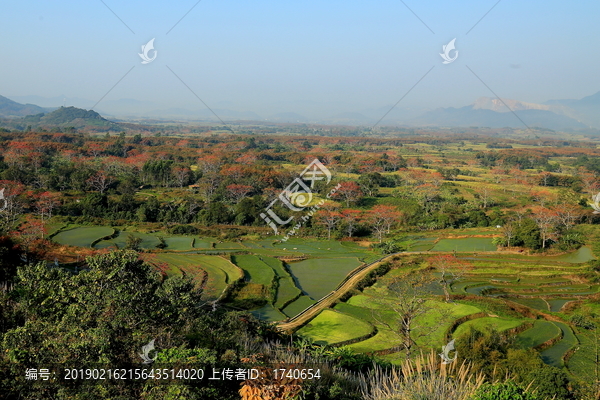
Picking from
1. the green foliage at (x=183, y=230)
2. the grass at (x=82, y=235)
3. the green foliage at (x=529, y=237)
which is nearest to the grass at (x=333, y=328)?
the grass at (x=82, y=235)

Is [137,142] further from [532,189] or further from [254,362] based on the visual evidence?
[254,362]

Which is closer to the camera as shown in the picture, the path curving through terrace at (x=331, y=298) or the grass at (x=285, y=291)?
the path curving through terrace at (x=331, y=298)

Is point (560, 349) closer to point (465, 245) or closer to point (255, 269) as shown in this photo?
point (255, 269)

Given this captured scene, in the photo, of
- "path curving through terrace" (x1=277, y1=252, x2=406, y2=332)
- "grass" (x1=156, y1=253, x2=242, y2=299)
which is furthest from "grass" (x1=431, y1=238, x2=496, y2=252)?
"grass" (x1=156, y1=253, x2=242, y2=299)

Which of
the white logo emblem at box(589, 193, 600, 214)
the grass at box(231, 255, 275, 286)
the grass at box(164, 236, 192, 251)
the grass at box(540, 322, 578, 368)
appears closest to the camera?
the grass at box(540, 322, 578, 368)

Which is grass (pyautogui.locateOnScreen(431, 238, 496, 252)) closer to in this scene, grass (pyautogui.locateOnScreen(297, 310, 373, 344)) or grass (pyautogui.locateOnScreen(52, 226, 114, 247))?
grass (pyautogui.locateOnScreen(297, 310, 373, 344))

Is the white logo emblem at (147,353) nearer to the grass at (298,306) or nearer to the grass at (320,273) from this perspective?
the grass at (298,306)

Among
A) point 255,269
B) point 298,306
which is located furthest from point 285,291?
point 255,269
